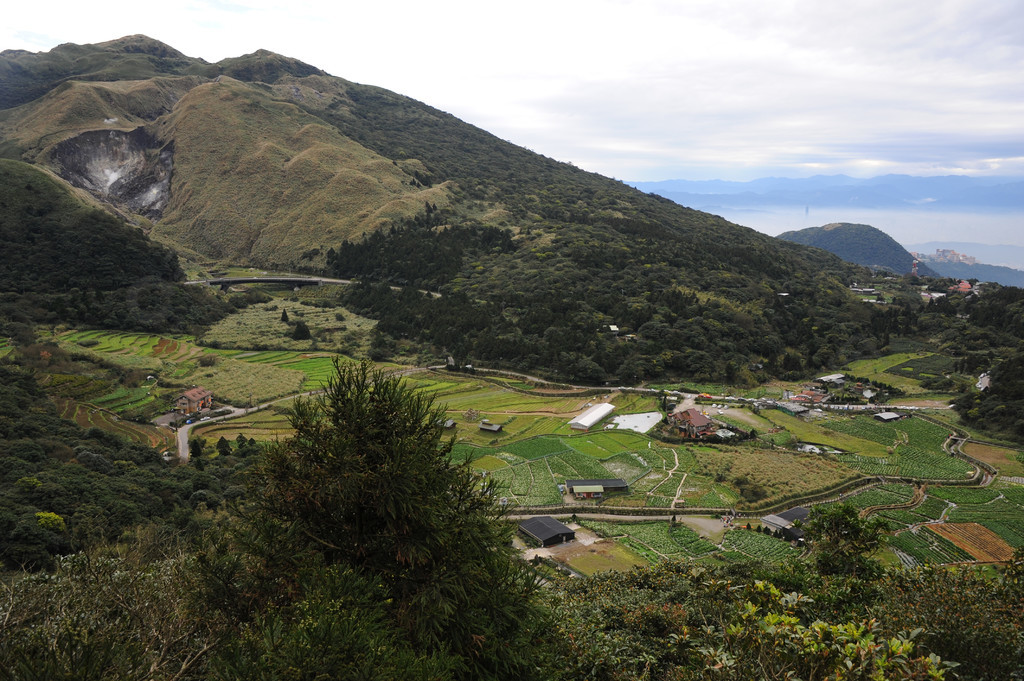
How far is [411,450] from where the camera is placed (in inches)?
402

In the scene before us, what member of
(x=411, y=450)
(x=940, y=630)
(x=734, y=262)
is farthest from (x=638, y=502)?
(x=734, y=262)

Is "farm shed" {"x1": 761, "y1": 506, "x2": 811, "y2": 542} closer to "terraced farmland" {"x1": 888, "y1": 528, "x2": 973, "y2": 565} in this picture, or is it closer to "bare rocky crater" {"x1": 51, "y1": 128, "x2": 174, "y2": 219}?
"terraced farmland" {"x1": 888, "y1": 528, "x2": 973, "y2": 565}

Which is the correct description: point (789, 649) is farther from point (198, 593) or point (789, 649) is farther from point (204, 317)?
point (204, 317)

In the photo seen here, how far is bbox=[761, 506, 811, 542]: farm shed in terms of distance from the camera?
1188 inches

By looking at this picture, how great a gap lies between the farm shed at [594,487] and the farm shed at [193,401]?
31.2 metres

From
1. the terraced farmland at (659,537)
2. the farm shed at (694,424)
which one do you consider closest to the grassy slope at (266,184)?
the farm shed at (694,424)

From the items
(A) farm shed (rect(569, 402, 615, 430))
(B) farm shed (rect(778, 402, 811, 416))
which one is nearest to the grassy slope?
(A) farm shed (rect(569, 402, 615, 430))

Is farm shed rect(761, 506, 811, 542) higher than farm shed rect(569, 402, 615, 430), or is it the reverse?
farm shed rect(569, 402, 615, 430)

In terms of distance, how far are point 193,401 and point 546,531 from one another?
31598 millimetres

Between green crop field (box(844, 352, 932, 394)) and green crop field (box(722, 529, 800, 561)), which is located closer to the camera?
green crop field (box(722, 529, 800, 561))

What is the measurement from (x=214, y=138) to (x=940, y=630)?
→ 14224 cm

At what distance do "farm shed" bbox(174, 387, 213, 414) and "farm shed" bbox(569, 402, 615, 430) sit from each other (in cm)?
3167

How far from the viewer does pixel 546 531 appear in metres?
30.8

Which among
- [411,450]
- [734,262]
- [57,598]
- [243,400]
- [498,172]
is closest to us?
[57,598]
